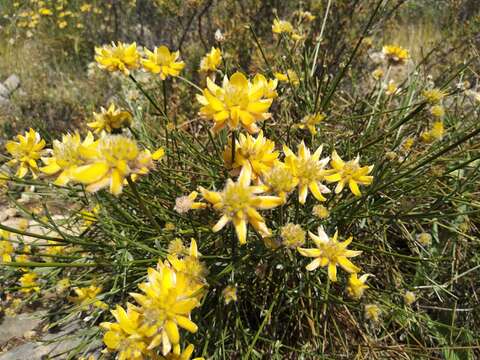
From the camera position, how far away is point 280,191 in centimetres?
139

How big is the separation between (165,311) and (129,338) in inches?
8.1

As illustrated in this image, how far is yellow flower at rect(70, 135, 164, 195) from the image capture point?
1.14 meters

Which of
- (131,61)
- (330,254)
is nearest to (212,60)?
(131,61)

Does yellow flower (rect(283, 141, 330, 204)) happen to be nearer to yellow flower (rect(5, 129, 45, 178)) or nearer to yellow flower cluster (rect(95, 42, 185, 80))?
yellow flower cluster (rect(95, 42, 185, 80))

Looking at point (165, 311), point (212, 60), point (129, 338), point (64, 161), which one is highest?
point (212, 60)

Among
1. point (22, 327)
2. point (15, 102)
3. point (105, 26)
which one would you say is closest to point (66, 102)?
point (15, 102)

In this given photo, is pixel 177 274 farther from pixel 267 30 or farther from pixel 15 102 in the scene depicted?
pixel 15 102

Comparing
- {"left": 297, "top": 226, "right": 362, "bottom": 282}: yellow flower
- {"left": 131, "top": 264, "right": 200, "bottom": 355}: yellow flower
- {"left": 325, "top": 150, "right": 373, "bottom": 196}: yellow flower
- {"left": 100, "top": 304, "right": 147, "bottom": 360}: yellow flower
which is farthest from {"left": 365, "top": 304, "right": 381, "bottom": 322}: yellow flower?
{"left": 100, "top": 304, "right": 147, "bottom": 360}: yellow flower

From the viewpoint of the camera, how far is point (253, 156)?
1.46 m

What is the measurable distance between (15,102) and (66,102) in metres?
0.70

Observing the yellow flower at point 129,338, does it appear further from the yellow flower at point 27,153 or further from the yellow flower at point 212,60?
the yellow flower at point 212,60

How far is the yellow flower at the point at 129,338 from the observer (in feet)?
4.29

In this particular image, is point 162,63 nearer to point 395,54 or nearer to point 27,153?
point 27,153

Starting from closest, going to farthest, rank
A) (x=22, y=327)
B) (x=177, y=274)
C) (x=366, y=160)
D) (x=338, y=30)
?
(x=177, y=274)
(x=366, y=160)
(x=22, y=327)
(x=338, y=30)
